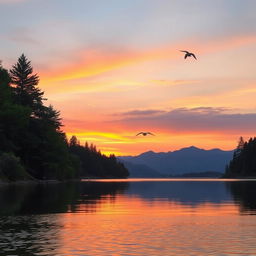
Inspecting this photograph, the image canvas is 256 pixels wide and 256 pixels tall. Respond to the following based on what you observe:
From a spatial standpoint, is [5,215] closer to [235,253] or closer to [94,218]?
[94,218]

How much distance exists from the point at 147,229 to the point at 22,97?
358 feet

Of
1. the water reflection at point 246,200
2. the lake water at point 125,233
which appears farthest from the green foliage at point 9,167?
the lake water at point 125,233

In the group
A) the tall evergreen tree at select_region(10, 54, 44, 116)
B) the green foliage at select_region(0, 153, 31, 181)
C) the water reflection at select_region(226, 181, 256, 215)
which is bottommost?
the water reflection at select_region(226, 181, 256, 215)

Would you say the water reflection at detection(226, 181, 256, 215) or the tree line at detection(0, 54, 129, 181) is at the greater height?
the tree line at detection(0, 54, 129, 181)

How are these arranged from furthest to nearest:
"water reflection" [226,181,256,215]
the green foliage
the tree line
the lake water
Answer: the tree line, the green foliage, "water reflection" [226,181,256,215], the lake water

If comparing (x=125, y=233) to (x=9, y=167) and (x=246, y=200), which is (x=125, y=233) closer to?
(x=246, y=200)

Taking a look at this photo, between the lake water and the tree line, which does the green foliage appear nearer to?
the tree line

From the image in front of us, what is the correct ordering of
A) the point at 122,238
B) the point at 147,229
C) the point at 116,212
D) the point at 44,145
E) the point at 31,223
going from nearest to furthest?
the point at 122,238 < the point at 147,229 < the point at 31,223 < the point at 116,212 < the point at 44,145

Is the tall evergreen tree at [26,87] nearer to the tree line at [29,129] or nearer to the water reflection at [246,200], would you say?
the tree line at [29,129]

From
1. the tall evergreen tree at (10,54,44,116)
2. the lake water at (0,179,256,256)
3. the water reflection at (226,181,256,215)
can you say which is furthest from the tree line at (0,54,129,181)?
the lake water at (0,179,256,256)

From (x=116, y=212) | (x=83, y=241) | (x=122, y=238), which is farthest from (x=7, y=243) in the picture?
(x=116, y=212)

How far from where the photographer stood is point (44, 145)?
418ft

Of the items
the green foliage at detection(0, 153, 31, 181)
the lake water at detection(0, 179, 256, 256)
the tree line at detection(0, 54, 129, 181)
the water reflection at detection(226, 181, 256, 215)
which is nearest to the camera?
the lake water at detection(0, 179, 256, 256)

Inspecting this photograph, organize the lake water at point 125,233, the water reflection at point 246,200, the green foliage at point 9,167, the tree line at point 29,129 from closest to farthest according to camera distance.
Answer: the lake water at point 125,233 → the water reflection at point 246,200 → the green foliage at point 9,167 → the tree line at point 29,129
